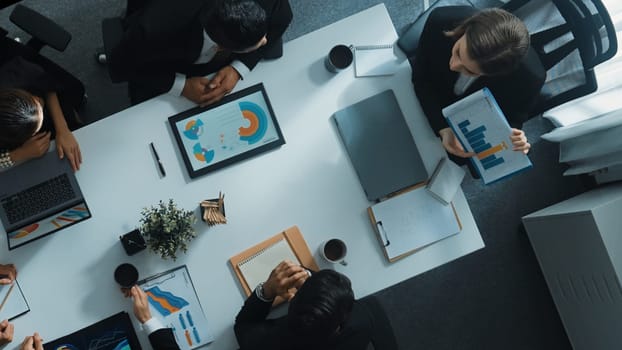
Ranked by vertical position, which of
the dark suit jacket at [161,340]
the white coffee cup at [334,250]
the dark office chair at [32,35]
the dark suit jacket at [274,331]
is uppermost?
the dark office chair at [32,35]

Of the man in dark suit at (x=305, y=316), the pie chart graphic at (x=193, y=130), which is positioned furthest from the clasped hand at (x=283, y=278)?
Result: the pie chart graphic at (x=193, y=130)

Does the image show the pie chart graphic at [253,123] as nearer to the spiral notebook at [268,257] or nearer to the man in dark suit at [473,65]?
the spiral notebook at [268,257]

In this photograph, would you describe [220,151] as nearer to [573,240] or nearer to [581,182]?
[573,240]

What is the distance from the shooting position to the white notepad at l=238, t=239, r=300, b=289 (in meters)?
1.43

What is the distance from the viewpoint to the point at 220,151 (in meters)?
1.43

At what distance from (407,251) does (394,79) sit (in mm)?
521

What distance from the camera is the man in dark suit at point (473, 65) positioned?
133cm

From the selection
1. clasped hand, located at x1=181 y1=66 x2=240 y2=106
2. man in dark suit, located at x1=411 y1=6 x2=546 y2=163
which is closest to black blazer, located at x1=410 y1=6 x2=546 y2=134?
man in dark suit, located at x1=411 y1=6 x2=546 y2=163

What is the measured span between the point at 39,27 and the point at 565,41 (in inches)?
63.7

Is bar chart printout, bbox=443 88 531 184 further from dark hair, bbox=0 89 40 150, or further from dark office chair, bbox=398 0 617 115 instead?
dark hair, bbox=0 89 40 150

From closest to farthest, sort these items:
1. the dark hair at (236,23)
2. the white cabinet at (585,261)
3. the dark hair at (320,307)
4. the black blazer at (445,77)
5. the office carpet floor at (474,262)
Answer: the dark hair at (320,307), the dark hair at (236,23), the black blazer at (445,77), the white cabinet at (585,261), the office carpet floor at (474,262)

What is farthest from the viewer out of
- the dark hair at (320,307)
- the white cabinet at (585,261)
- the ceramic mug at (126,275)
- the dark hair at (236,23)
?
the white cabinet at (585,261)

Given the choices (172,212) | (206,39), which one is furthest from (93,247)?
(206,39)

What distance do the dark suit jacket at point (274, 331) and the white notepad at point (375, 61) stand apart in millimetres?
706
